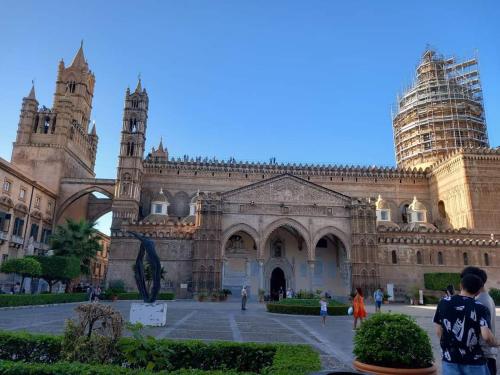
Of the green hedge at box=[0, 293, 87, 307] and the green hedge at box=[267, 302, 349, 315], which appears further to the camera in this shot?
the green hedge at box=[267, 302, 349, 315]

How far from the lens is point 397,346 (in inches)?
262

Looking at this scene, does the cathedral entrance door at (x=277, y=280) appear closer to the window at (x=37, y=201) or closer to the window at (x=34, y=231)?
the window at (x=34, y=231)

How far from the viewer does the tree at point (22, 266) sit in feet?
84.6

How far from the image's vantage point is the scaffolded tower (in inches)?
2133

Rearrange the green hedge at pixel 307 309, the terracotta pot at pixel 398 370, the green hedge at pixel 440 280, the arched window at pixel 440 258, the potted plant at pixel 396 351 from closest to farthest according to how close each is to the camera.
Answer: the terracotta pot at pixel 398 370
the potted plant at pixel 396 351
the green hedge at pixel 307 309
the green hedge at pixel 440 280
the arched window at pixel 440 258

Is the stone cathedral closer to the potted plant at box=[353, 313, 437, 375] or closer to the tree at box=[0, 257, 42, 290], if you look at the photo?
the tree at box=[0, 257, 42, 290]

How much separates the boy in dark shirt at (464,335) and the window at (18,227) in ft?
127

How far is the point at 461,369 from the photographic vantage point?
4.41 m

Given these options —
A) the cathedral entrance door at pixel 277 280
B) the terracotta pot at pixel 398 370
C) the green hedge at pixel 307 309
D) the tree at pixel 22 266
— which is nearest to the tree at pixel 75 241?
the tree at pixel 22 266

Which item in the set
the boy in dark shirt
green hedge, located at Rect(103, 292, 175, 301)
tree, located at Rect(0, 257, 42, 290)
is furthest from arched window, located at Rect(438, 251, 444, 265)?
the boy in dark shirt

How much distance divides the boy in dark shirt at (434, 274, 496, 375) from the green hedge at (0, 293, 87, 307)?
24.1 m

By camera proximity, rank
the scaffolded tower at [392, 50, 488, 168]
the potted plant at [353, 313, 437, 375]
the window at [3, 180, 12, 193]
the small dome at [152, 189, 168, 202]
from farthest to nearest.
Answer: the scaffolded tower at [392, 50, 488, 168], the small dome at [152, 189, 168, 202], the window at [3, 180, 12, 193], the potted plant at [353, 313, 437, 375]

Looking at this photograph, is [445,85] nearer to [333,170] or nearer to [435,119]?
[435,119]

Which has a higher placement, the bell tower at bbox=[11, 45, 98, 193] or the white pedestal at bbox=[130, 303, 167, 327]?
the bell tower at bbox=[11, 45, 98, 193]
